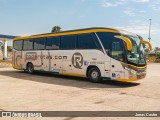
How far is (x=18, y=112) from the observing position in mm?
6750

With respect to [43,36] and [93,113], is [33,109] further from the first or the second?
[43,36]

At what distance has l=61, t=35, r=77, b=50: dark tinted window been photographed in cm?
1456

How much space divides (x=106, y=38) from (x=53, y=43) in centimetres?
506

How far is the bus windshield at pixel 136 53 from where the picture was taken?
11845 millimetres

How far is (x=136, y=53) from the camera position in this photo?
1226 centimetres

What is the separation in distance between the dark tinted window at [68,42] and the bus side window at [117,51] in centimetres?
313

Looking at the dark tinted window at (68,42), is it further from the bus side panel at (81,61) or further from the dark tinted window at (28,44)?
the dark tinted window at (28,44)

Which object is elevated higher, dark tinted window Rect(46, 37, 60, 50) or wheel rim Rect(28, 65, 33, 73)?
dark tinted window Rect(46, 37, 60, 50)

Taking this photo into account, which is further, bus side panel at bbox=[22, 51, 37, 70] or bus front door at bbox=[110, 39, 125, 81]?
bus side panel at bbox=[22, 51, 37, 70]

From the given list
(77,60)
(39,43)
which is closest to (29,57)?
(39,43)

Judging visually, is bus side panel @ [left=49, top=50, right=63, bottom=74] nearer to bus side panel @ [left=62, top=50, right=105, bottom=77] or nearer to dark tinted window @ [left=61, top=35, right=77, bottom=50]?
bus side panel @ [left=62, top=50, right=105, bottom=77]

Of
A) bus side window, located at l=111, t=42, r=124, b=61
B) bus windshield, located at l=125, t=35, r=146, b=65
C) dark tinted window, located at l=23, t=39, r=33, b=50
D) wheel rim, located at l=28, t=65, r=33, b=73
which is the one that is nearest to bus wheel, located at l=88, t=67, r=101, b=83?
bus side window, located at l=111, t=42, r=124, b=61

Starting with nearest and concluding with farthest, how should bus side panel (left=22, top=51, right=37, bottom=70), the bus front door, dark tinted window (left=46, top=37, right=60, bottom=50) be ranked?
the bus front door, dark tinted window (left=46, top=37, right=60, bottom=50), bus side panel (left=22, top=51, right=37, bottom=70)

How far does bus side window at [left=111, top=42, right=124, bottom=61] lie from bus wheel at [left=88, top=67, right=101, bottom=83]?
162 cm
